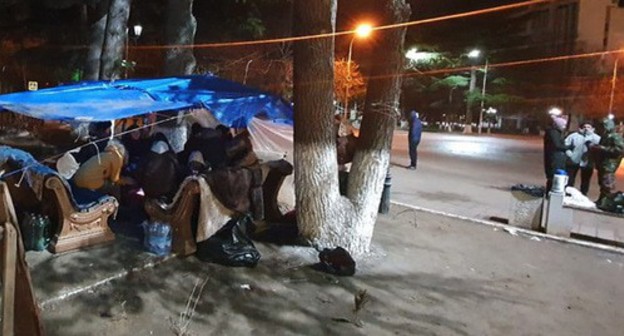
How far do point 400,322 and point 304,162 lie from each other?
2.40 metres

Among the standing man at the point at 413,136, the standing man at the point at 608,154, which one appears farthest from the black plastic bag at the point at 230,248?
the standing man at the point at 413,136

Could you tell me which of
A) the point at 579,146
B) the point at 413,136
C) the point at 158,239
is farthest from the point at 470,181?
the point at 158,239

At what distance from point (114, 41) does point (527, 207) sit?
456 inches

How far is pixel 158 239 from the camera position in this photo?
221 inches

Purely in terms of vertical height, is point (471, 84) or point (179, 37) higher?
point (471, 84)

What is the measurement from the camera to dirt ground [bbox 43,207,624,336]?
4297 mm

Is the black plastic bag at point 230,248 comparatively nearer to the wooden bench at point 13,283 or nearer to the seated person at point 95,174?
the seated person at point 95,174

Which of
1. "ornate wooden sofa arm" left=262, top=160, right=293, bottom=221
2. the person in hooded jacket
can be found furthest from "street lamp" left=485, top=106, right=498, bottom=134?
the person in hooded jacket

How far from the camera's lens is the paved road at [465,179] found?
10336 mm

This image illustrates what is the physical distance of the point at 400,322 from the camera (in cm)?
459

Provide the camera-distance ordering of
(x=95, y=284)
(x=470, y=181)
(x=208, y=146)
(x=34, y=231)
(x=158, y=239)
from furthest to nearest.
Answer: (x=470, y=181), (x=208, y=146), (x=158, y=239), (x=34, y=231), (x=95, y=284)

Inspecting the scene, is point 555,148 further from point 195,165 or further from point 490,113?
point 490,113

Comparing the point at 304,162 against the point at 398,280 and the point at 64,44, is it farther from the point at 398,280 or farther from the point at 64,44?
the point at 64,44

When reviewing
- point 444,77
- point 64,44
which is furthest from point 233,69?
point 444,77
